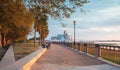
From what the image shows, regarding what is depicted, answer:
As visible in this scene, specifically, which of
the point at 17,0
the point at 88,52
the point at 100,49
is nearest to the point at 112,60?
the point at 100,49

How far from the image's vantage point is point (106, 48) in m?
24.9

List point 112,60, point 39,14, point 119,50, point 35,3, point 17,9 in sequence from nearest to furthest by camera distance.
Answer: point 35,3, point 39,14, point 17,9, point 119,50, point 112,60

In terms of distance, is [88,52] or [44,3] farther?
[88,52]

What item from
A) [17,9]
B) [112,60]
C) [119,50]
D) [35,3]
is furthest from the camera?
[112,60]

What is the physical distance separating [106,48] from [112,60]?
252cm

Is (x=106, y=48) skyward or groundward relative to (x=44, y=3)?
groundward

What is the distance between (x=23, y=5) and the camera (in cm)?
1675

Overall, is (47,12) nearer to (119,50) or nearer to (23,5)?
(23,5)

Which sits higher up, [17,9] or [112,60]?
[17,9]

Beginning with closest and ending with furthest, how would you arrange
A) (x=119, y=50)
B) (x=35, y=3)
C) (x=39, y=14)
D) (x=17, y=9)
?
(x=35, y=3), (x=39, y=14), (x=17, y=9), (x=119, y=50)

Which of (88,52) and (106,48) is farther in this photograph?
(88,52)

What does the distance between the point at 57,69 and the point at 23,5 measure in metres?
4.22

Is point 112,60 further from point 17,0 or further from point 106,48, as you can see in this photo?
point 17,0

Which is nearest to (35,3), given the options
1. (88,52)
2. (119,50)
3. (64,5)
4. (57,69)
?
(64,5)
